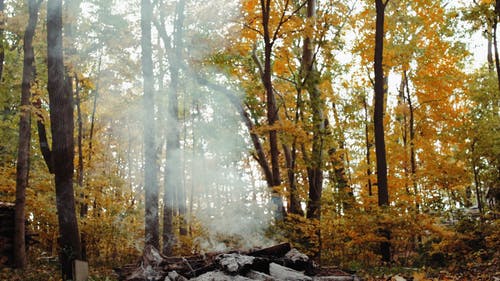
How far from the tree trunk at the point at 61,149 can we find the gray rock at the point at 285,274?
334 cm

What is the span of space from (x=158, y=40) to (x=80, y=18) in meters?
4.17

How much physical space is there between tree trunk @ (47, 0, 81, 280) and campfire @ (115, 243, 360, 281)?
2.91ft

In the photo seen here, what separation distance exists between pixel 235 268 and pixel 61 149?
3749 millimetres

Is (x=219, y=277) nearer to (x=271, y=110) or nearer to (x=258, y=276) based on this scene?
(x=258, y=276)

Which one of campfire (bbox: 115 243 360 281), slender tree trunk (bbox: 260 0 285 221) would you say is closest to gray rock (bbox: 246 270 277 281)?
campfire (bbox: 115 243 360 281)

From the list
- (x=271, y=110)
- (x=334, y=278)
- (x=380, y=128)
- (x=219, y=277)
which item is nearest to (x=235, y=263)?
(x=219, y=277)

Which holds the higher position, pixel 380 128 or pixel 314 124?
pixel 314 124

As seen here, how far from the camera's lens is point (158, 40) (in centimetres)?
1678

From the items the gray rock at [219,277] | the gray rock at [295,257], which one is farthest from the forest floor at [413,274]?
the gray rock at [219,277]

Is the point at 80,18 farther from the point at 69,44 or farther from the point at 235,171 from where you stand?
the point at 235,171

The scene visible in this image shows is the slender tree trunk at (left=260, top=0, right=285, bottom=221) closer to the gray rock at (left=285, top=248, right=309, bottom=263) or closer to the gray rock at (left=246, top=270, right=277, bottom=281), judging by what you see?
the gray rock at (left=285, top=248, right=309, bottom=263)

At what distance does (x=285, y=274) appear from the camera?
6043 millimetres

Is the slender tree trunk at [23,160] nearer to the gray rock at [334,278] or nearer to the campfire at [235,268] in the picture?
the campfire at [235,268]

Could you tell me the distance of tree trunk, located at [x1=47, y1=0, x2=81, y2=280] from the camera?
7320 millimetres
